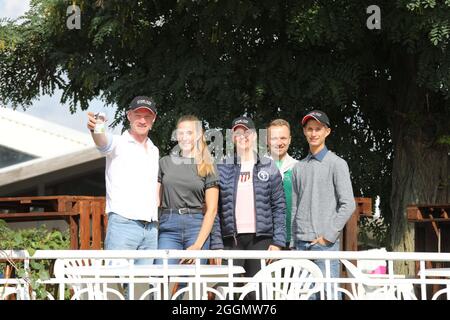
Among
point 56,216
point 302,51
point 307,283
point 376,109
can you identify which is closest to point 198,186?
point 307,283

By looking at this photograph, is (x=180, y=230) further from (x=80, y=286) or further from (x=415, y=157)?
(x=415, y=157)

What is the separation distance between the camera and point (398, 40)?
11.6 metres

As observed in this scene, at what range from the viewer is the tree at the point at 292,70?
39.1ft

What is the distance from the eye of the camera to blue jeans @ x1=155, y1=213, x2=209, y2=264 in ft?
19.8

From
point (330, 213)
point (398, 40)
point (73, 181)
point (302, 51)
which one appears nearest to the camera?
point (330, 213)

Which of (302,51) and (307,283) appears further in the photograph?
(302,51)

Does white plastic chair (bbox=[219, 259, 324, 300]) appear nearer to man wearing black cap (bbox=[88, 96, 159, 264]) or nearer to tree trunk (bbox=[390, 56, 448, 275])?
man wearing black cap (bbox=[88, 96, 159, 264])

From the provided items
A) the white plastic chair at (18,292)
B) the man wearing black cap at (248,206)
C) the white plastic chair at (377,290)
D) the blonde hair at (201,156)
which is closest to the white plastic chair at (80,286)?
the white plastic chair at (18,292)

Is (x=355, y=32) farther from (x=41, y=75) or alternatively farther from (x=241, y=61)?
(x=41, y=75)

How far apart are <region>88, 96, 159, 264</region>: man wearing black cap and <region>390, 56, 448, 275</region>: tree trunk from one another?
7400 mm

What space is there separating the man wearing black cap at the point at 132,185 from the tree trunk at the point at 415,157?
7.40 metres

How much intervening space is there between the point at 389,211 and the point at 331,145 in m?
1.85
